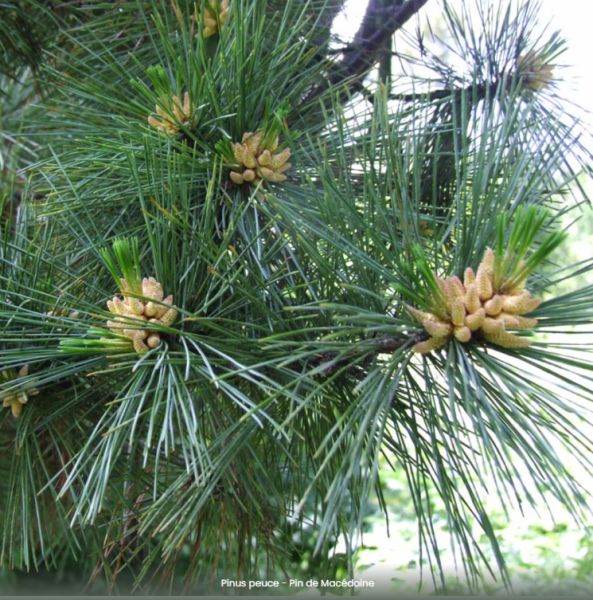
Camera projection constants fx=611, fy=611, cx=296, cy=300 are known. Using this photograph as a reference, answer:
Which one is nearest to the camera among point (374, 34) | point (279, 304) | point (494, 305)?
point (494, 305)

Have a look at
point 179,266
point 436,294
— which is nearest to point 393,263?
point 436,294

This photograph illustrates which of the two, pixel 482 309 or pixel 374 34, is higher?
pixel 374 34

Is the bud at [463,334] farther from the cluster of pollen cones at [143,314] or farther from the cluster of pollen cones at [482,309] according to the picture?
the cluster of pollen cones at [143,314]

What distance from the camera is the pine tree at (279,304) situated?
37 centimetres

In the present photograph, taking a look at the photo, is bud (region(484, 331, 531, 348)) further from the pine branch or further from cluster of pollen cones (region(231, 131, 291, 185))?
the pine branch

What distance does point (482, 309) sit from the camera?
355 millimetres

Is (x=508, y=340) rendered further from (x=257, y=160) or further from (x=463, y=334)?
(x=257, y=160)

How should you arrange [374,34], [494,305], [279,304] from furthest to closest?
[374,34]
[279,304]
[494,305]

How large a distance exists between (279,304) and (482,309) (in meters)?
0.19

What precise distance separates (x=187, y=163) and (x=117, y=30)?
0.35 metres

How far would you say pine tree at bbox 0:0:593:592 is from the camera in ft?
1.21

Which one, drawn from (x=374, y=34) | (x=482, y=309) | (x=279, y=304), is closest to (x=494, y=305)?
(x=482, y=309)

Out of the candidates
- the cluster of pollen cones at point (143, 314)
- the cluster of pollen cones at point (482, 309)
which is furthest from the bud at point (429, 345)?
the cluster of pollen cones at point (143, 314)

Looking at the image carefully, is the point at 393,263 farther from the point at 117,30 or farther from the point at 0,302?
the point at 117,30
